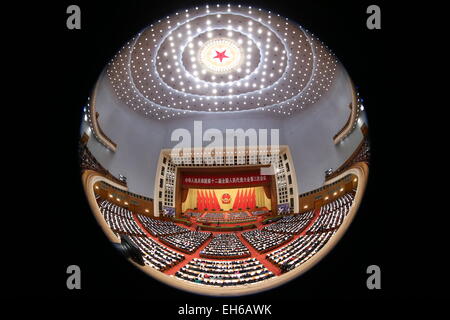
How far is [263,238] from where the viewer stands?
52.5 inches

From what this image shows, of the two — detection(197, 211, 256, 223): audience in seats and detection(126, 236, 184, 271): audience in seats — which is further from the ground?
detection(197, 211, 256, 223): audience in seats

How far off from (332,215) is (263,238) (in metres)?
0.45

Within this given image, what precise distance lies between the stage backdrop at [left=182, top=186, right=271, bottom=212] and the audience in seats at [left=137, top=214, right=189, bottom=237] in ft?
0.41

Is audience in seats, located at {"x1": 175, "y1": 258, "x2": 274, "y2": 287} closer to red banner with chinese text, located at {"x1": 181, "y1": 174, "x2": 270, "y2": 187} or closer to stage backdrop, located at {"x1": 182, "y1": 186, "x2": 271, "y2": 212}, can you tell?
stage backdrop, located at {"x1": 182, "y1": 186, "x2": 271, "y2": 212}

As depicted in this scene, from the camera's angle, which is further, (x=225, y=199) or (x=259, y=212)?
(x=259, y=212)

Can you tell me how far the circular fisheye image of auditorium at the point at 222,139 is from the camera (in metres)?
1.27

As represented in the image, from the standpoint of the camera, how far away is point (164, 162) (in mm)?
1292

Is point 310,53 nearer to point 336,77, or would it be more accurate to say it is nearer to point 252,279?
point 336,77

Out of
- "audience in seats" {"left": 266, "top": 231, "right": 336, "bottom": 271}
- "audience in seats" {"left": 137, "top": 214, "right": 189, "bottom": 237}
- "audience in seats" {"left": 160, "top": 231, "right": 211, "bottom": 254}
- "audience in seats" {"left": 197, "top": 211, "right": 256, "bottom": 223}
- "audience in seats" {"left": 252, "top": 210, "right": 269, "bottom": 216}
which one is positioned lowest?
"audience in seats" {"left": 266, "top": 231, "right": 336, "bottom": 271}

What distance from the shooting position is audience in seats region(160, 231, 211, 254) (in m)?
1.29

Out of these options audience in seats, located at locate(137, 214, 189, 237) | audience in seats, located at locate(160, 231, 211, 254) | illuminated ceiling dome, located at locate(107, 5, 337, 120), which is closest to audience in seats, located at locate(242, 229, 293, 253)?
audience in seats, located at locate(160, 231, 211, 254)

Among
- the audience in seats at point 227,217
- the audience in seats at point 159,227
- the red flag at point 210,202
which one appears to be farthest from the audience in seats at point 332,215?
the audience in seats at point 159,227

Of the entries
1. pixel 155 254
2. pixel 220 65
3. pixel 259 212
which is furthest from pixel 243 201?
pixel 220 65

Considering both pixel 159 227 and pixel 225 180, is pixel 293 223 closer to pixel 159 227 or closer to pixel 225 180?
pixel 225 180
